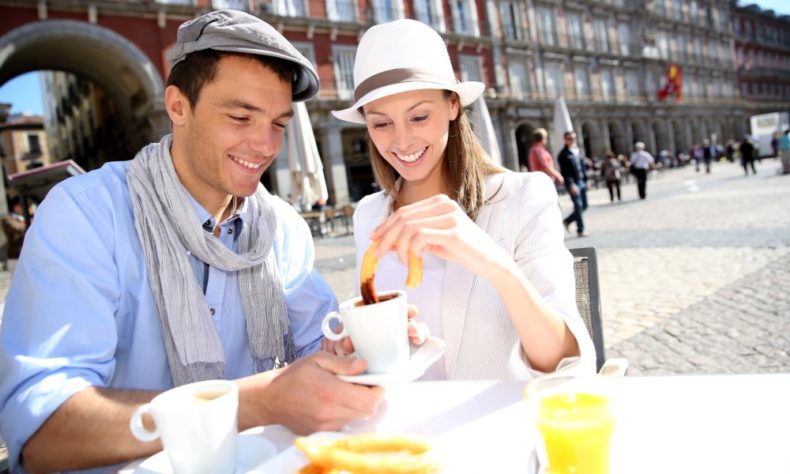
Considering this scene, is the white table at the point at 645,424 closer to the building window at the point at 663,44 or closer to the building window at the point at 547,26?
the building window at the point at 547,26

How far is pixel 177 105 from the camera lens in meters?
1.77

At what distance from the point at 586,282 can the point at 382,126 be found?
946 millimetres

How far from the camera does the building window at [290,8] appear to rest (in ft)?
62.0

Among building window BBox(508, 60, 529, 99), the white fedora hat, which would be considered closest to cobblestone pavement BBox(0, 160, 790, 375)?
the white fedora hat

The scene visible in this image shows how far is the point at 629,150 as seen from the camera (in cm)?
3341

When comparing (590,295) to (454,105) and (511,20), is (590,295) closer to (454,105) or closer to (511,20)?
(454,105)

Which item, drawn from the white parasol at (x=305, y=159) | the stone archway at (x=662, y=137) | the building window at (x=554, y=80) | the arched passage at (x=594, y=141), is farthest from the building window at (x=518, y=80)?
the white parasol at (x=305, y=159)

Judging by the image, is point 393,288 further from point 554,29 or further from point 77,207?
point 554,29

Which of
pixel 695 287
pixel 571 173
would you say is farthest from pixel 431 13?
pixel 695 287

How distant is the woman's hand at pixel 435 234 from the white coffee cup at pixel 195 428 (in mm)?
448

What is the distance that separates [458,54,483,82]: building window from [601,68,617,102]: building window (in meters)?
10.9

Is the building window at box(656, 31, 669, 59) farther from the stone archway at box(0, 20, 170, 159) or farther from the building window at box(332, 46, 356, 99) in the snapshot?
the stone archway at box(0, 20, 170, 159)

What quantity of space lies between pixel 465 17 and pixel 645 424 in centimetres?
2648

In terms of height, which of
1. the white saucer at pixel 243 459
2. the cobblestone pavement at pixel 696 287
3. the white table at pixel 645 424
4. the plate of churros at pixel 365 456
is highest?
the plate of churros at pixel 365 456
